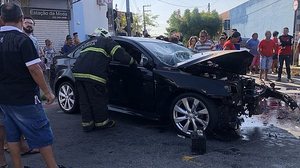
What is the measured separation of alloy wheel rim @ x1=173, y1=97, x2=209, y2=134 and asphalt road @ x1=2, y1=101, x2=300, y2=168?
219mm

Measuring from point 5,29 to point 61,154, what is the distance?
6.61ft

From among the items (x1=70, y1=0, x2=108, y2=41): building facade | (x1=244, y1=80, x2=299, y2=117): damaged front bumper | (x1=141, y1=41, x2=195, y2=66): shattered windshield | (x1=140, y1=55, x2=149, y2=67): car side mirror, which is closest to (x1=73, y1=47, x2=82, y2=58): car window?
(x1=141, y1=41, x2=195, y2=66): shattered windshield

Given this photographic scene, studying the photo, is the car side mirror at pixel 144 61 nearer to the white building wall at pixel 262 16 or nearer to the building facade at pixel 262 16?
the building facade at pixel 262 16

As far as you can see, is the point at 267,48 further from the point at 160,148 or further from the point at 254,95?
the point at 160,148

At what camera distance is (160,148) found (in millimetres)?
5070

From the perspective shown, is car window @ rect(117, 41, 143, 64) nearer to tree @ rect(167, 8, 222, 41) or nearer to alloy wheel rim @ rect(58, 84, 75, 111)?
alloy wheel rim @ rect(58, 84, 75, 111)

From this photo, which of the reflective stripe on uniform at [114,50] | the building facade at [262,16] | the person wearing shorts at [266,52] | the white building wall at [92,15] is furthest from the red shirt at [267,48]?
the building facade at [262,16]

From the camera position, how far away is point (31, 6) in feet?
54.6

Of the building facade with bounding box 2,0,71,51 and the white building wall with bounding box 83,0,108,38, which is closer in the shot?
the building facade with bounding box 2,0,71,51

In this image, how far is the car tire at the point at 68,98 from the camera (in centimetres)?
695

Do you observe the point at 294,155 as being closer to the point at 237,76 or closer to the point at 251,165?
the point at 251,165

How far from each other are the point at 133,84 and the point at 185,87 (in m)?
0.96

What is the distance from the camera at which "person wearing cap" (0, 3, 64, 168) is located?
3.44m

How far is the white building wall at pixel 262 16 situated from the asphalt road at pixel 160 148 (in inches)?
1327
